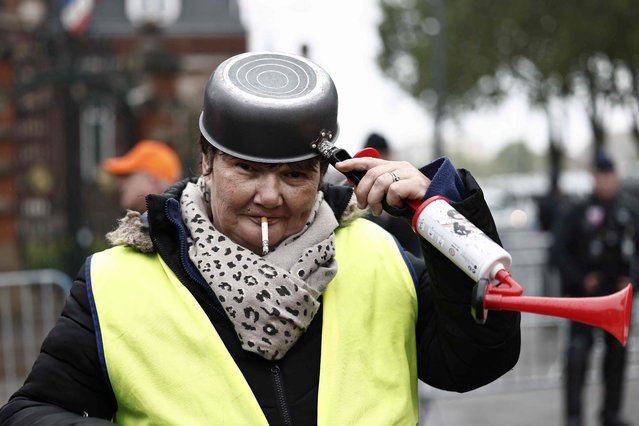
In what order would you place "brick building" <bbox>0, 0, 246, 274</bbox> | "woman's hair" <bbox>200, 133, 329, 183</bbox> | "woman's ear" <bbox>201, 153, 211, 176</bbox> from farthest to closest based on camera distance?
"brick building" <bbox>0, 0, 246, 274</bbox>, "woman's ear" <bbox>201, 153, 211, 176</bbox>, "woman's hair" <bbox>200, 133, 329, 183</bbox>

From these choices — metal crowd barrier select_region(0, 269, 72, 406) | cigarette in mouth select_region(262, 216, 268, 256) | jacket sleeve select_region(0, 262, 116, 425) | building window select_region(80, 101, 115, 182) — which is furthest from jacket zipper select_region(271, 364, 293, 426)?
building window select_region(80, 101, 115, 182)

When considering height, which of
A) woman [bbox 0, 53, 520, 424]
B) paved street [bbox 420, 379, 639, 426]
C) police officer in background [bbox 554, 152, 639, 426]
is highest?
woman [bbox 0, 53, 520, 424]

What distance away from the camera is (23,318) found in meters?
7.61

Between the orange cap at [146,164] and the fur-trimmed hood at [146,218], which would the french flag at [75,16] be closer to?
the orange cap at [146,164]

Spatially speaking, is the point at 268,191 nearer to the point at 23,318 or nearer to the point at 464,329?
the point at 464,329

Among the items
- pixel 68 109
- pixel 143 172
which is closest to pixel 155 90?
pixel 68 109

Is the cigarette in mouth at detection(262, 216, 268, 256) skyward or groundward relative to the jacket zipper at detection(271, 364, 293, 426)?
skyward

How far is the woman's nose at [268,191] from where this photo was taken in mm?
2023

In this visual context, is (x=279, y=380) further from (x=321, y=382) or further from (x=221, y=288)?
(x=221, y=288)

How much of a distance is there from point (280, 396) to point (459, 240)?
0.54 m

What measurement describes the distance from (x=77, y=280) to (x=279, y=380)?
0.55 m

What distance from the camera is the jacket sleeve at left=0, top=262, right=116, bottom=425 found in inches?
78.5

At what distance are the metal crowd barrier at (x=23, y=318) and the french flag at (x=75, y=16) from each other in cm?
485

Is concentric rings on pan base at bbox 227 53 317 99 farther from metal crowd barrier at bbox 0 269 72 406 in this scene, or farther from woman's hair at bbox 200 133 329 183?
metal crowd barrier at bbox 0 269 72 406
